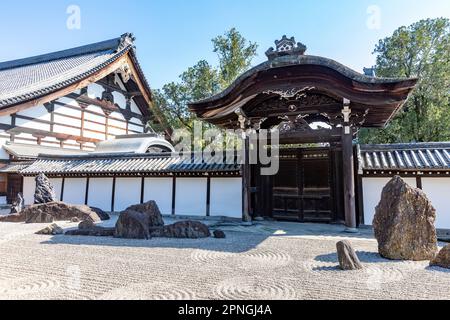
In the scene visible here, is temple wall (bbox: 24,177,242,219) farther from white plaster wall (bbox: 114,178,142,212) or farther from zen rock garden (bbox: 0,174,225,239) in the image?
zen rock garden (bbox: 0,174,225,239)

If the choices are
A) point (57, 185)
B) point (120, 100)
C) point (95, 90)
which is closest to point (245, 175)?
point (57, 185)

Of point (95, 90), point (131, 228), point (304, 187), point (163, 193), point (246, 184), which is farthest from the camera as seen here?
point (95, 90)

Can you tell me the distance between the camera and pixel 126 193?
41.4 ft

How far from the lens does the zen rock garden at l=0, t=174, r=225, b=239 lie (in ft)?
24.7

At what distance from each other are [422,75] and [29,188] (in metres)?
20.9

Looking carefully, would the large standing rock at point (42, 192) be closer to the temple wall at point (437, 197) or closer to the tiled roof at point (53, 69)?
the tiled roof at point (53, 69)

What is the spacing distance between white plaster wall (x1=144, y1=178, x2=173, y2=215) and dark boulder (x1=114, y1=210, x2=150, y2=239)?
410cm

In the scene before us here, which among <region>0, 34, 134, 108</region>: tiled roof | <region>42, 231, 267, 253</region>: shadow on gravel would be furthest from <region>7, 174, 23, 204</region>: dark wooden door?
<region>42, 231, 267, 253</region>: shadow on gravel

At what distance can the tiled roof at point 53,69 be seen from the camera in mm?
15198

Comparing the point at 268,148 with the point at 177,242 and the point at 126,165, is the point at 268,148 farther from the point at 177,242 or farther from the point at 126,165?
the point at 126,165

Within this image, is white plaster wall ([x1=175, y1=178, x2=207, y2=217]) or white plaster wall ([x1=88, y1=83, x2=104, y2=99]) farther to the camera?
white plaster wall ([x1=88, y1=83, x2=104, y2=99])

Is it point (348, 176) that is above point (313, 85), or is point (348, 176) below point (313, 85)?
below

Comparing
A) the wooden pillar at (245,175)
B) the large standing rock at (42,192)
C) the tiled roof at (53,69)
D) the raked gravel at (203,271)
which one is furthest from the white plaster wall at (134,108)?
the raked gravel at (203,271)

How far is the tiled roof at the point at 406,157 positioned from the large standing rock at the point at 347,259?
16.9 feet
